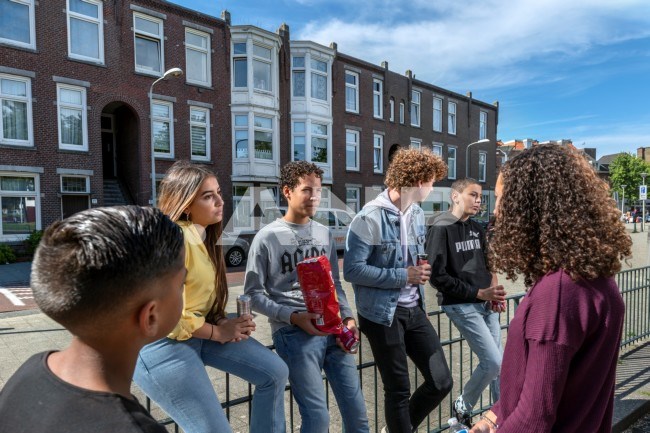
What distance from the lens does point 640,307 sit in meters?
5.05

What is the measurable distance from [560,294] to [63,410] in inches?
52.0

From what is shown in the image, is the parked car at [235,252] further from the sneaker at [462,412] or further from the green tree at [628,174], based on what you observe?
the green tree at [628,174]

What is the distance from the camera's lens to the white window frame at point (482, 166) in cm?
3278

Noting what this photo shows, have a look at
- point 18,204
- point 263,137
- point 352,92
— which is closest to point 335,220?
point 263,137

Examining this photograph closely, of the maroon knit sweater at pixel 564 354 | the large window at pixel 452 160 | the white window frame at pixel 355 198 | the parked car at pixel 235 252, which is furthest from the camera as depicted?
the large window at pixel 452 160

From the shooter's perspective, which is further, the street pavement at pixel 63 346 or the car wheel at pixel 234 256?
the car wheel at pixel 234 256

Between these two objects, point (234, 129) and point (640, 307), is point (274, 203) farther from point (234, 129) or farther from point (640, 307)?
point (640, 307)

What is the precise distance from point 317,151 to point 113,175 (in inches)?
374

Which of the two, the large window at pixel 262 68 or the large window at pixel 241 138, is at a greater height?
the large window at pixel 262 68

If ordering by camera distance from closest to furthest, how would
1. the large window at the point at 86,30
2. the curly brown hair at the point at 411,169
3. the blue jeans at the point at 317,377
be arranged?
1. the blue jeans at the point at 317,377
2. the curly brown hair at the point at 411,169
3. the large window at the point at 86,30

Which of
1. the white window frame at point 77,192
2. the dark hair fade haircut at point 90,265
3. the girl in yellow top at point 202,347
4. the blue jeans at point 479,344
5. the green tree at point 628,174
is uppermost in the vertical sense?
the green tree at point 628,174

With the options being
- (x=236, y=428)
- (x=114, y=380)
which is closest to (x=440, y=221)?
(x=236, y=428)

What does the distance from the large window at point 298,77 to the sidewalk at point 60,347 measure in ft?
48.1

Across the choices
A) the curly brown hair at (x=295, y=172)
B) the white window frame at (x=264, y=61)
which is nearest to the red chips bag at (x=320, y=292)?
the curly brown hair at (x=295, y=172)
